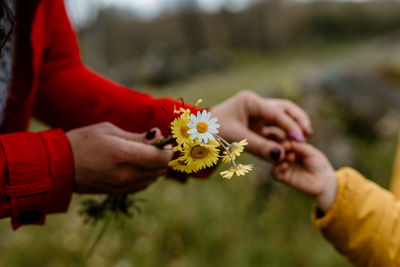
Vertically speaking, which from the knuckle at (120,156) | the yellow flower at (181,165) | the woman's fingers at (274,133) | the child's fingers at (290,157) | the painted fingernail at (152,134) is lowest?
the child's fingers at (290,157)

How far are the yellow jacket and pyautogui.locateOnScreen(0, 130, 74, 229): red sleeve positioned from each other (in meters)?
1.08

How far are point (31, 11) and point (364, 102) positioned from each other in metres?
5.37

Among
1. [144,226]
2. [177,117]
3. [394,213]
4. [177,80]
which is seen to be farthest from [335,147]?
[177,80]

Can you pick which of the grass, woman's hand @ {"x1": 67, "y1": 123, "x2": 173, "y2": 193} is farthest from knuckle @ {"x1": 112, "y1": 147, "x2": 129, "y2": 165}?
the grass

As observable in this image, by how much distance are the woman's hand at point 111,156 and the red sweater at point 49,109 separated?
0.11ft

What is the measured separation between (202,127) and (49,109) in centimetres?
101

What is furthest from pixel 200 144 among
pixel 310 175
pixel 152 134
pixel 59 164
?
pixel 310 175

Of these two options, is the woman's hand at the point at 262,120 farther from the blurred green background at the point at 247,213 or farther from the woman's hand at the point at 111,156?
the woman's hand at the point at 111,156

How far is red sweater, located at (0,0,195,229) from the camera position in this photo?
90cm

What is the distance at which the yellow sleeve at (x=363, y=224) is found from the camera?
1329mm

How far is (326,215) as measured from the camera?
142 cm

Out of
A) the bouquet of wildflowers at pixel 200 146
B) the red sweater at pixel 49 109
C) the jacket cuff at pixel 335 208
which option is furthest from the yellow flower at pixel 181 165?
the jacket cuff at pixel 335 208

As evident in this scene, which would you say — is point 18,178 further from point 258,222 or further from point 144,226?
point 258,222

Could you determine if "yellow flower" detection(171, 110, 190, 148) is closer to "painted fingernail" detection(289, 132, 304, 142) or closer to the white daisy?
the white daisy
